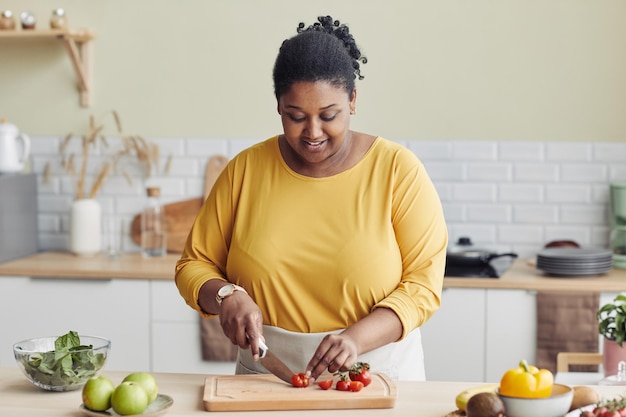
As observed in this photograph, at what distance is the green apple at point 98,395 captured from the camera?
2.08m

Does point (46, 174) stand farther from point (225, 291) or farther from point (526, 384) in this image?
point (526, 384)

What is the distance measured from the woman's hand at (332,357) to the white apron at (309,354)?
23 cm

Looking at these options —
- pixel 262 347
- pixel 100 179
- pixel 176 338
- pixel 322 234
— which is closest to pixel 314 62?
pixel 322 234

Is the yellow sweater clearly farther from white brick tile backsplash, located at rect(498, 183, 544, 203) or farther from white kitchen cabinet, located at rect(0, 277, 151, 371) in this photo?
white brick tile backsplash, located at rect(498, 183, 544, 203)

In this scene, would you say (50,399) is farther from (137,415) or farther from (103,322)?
(103,322)

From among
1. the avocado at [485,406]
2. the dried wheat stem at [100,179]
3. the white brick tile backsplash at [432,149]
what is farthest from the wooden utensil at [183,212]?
the avocado at [485,406]

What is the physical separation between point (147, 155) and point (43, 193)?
0.60 metres

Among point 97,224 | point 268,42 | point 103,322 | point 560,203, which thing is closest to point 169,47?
point 268,42

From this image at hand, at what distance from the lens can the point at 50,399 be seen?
225cm

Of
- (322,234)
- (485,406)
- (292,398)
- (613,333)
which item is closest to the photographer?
(485,406)

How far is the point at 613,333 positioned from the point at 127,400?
4.50 ft

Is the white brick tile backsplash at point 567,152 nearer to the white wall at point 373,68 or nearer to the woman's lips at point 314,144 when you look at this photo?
the white wall at point 373,68

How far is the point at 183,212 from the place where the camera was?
470 centimetres

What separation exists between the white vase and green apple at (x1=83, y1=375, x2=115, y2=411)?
2606 mm
